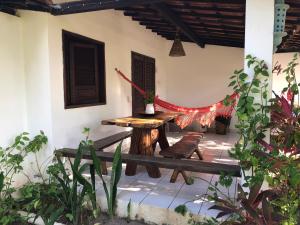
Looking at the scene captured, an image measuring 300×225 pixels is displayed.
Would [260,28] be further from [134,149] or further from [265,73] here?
[134,149]

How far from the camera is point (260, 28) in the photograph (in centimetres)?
196

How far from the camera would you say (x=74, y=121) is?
3.30m

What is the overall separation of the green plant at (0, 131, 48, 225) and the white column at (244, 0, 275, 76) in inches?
87.3

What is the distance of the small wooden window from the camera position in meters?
3.25

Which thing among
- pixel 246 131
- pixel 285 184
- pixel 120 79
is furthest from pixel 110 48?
pixel 285 184

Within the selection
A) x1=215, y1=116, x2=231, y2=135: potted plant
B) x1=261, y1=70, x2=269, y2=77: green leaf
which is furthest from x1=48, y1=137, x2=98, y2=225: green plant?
x1=215, y1=116, x2=231, y2=135: potted plant

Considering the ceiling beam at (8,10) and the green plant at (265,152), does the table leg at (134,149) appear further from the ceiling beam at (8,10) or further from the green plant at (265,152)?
the ceiling beam at (8,10)

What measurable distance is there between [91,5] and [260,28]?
4.84 feet

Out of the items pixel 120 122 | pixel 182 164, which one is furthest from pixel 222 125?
pixel 182 164

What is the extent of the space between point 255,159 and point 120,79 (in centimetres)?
307

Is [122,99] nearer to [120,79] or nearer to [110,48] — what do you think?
[120,79]

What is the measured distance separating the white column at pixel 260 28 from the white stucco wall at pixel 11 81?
7.36 ft

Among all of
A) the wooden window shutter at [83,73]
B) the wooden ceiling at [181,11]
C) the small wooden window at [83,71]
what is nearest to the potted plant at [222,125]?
the wooden ceiling at [181,11]

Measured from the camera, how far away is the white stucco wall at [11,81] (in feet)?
8.57
